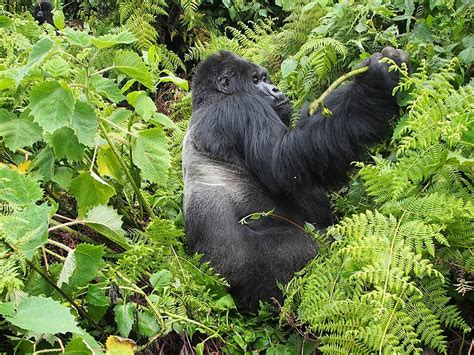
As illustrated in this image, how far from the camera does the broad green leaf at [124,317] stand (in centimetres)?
226

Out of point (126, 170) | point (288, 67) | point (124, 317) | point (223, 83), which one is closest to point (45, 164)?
point (126, 170)

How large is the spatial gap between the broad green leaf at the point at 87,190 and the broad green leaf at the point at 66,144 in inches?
3.6

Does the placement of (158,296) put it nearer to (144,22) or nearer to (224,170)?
(224,170)

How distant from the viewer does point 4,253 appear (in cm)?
203

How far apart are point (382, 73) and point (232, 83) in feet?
3.30

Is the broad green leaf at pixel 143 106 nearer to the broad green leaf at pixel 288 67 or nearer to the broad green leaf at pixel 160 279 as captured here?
the broad green leaf at pixel 160 279

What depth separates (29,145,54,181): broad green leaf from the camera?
2.70m

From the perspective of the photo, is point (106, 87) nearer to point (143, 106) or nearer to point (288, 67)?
point (143, 106)

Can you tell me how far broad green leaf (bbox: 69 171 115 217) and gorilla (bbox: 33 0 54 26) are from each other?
3455mm

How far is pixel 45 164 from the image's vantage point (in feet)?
8.89

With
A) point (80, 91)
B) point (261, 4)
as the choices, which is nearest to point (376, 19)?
point (80, 91)

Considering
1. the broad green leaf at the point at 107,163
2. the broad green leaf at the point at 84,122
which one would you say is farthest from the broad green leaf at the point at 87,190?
the broad green leaf at the point at 107,163

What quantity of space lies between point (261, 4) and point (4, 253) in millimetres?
4407

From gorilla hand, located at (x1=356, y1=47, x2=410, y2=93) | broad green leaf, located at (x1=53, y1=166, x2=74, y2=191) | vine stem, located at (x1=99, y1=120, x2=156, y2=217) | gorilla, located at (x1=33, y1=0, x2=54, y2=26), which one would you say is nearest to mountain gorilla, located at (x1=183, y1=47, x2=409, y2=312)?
gorilla hand, located at (x1=356, y1=47, x2=410, y2=93)
